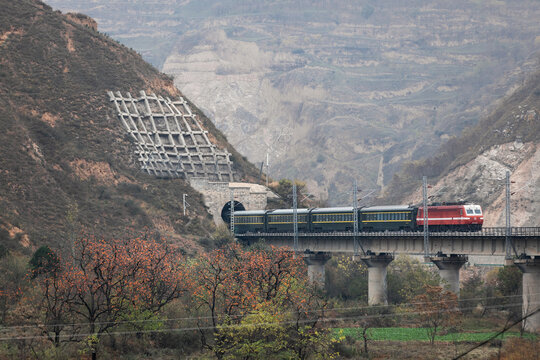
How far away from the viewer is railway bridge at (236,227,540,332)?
72.9 meters

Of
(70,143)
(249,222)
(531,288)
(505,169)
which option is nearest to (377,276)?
(531,288)

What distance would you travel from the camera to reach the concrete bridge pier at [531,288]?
7131cm

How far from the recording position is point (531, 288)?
73062mm

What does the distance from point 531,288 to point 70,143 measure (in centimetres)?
7030

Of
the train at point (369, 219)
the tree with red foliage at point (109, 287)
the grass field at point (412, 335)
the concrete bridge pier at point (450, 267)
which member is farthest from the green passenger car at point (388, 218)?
the tree with red foliage at point (109, 287)

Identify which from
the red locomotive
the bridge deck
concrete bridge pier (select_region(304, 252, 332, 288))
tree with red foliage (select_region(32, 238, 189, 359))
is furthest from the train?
tree with red foliage (select_region(32, 238, 189, 359))

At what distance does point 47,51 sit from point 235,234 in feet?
162

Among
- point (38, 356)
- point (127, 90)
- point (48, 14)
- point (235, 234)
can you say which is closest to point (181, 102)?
point (127, 90)

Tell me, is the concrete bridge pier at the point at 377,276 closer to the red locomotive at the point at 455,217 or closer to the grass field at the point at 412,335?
the red locomotive at the point at 455,217

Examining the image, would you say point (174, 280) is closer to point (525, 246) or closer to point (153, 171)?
point (525, 246)

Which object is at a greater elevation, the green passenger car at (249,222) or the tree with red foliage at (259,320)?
the green passenger car at (249,222)

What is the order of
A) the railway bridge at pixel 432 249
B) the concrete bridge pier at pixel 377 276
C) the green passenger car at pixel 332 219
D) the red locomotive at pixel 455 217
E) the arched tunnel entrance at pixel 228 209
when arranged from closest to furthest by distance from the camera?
the railway bridge at pixel 432 249 < the red locomotive at pixel 455 217 < the concrete bridge pier at pixel 377 276 < the green passenger car at pixel 332 219 < the arched tunnel entrance at pixel 228 209

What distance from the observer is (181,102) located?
450 ft

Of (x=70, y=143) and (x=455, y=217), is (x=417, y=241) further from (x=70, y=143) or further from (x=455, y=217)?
(x=70, y=143)
